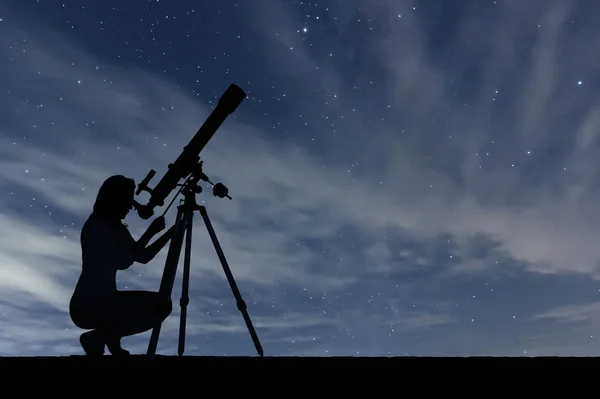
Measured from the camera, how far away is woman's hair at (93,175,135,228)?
11.4ft

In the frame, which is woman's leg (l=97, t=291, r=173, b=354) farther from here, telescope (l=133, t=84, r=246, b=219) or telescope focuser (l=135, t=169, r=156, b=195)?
telescope focuser (l=135, t=169, r=156, b=195)

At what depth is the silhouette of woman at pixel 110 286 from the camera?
319 cm

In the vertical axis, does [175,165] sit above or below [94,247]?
above

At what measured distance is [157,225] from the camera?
387 cm

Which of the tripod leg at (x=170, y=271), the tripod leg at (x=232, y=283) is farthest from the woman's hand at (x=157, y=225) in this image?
the tripod leg at (x=232, y=283)

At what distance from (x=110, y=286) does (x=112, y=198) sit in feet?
2.15

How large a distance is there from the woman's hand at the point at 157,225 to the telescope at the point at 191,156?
1.95ft
